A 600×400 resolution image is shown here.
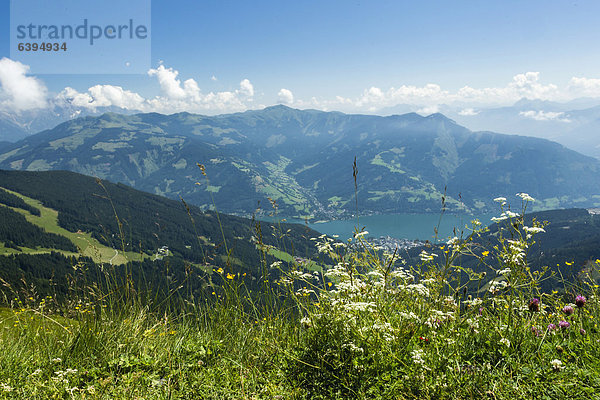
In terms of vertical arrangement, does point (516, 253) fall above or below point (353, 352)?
above

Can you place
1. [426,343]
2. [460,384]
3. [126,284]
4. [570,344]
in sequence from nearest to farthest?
1. [460,384]
2. [570,344]
3. [426,343]
4. [126,284]

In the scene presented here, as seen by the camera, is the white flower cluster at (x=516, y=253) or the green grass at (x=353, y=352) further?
the white flower cluster at (x=516, y=253)

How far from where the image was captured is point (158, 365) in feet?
11.1

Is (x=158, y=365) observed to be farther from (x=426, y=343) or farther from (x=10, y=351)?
(x=426, y=343)

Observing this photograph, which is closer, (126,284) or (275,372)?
(275,372)

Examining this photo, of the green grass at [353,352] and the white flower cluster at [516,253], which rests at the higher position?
the white flower cluster at [516,253]

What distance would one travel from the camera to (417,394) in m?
2.71

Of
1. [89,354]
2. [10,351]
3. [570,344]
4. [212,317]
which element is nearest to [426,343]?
[570,344]

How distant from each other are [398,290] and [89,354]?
3730 millimetres

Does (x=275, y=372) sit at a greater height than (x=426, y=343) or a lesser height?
lesser

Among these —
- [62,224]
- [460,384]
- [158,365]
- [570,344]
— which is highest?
[570,344]

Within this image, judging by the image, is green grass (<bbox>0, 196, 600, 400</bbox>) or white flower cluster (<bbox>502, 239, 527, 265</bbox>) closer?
green grass (<bbox>0, 196, 600, 400</bbox>)

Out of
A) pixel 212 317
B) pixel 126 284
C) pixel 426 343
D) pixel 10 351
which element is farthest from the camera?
pixel 126 284

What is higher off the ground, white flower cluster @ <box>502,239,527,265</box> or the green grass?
white flower cluster @ <box>502,239,527,265</box>
